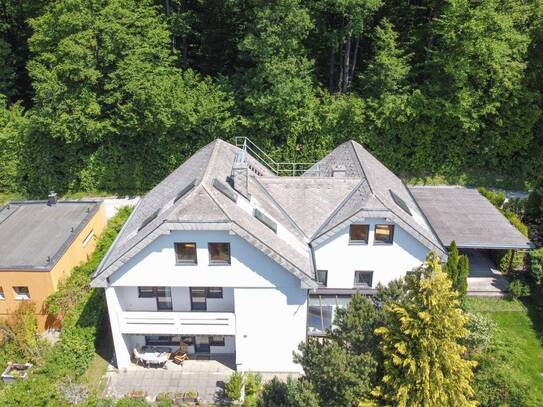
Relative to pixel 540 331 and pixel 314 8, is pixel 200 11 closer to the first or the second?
pixel 314 8

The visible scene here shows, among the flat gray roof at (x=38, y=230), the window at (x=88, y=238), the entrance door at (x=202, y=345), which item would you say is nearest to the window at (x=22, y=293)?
the flat gray roof at (x=38, y=230)

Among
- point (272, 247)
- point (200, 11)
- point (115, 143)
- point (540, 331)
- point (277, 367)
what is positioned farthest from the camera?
point (200, 11)

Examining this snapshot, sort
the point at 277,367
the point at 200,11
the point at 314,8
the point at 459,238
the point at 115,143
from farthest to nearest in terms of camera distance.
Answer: the point at 200,11
the point at 115,143
the point at 314,8
the point at 459,238
the point at 277,367

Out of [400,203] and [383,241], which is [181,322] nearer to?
[383,241]

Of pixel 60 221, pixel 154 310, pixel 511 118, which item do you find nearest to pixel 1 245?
pixel 60 221

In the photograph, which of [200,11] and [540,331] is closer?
[540,331]

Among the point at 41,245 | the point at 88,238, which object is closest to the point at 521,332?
the point at 88,238

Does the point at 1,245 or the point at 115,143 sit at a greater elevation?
the point at 115,143

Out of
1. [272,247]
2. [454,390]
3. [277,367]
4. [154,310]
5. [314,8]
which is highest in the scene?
[314,8]

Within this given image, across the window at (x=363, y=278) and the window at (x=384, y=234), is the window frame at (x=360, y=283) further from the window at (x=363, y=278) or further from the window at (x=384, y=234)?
the window at (x=384, y=234)
